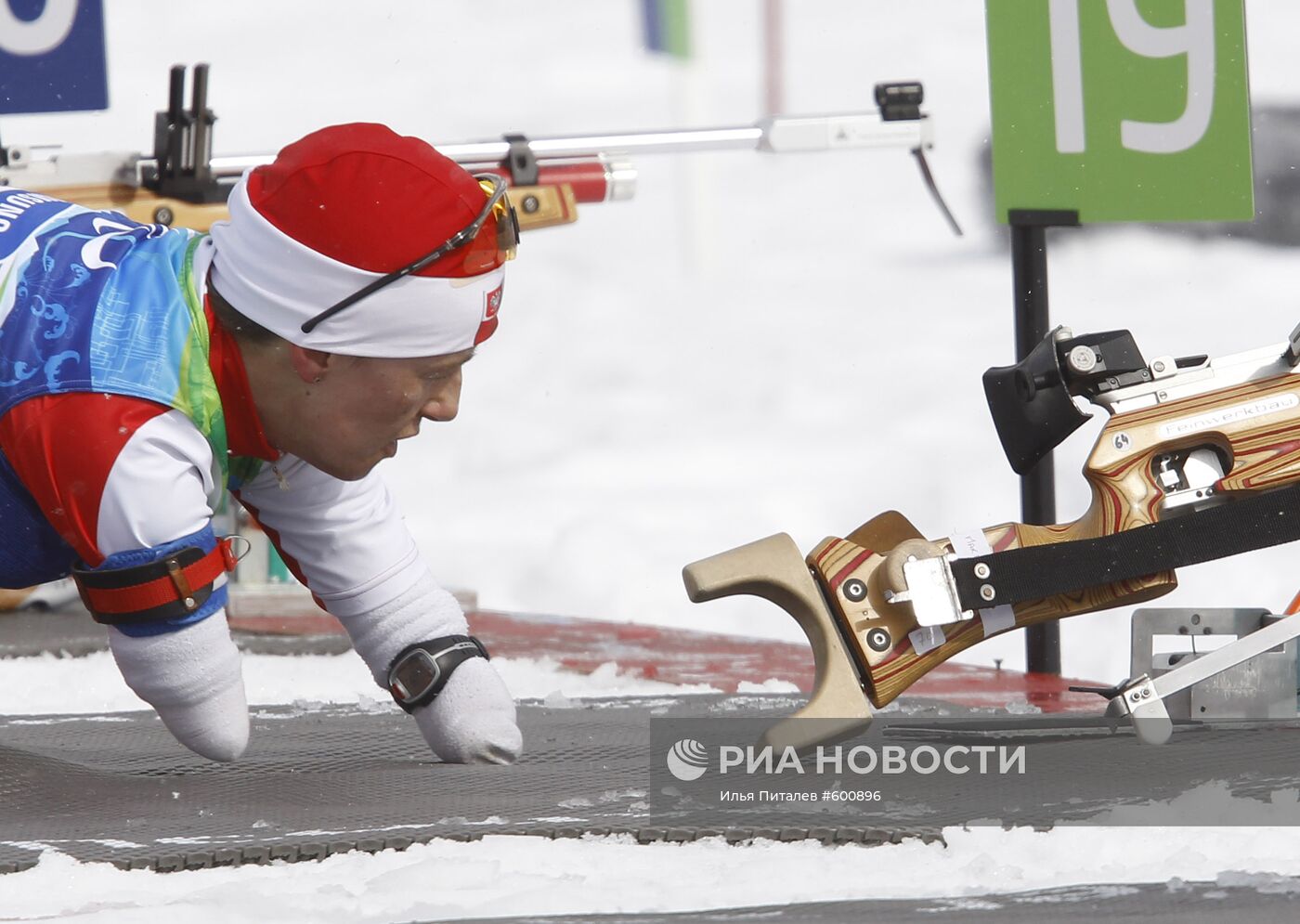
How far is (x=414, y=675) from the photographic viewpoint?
4.42ft

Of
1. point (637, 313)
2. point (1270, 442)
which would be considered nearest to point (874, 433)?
point (637, 313)

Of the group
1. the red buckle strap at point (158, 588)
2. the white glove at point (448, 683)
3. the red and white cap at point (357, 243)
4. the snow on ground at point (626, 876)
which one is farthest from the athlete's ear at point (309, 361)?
the snow on ground at point (626, 876)

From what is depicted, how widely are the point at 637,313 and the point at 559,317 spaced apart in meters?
0.28

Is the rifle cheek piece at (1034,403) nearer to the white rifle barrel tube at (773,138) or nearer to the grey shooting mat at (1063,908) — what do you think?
the grey shooting mat at (1063,908)

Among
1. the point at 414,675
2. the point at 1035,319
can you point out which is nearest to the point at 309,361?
the point at 414,675

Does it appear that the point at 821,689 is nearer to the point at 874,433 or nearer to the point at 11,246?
the point at 11,246

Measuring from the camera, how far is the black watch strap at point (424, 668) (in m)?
1.34

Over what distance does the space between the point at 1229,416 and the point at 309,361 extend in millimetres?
632

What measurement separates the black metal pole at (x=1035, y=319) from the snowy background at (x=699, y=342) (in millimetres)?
536

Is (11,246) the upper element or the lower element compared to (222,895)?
upper

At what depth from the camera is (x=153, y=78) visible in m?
7.65

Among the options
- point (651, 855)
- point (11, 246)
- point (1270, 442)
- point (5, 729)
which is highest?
point (11, 246)

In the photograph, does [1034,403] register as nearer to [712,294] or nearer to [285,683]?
[285,683]

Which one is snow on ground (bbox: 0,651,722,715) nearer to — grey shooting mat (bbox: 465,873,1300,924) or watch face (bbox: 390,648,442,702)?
watch face (bbox: 390,648,442,702)
